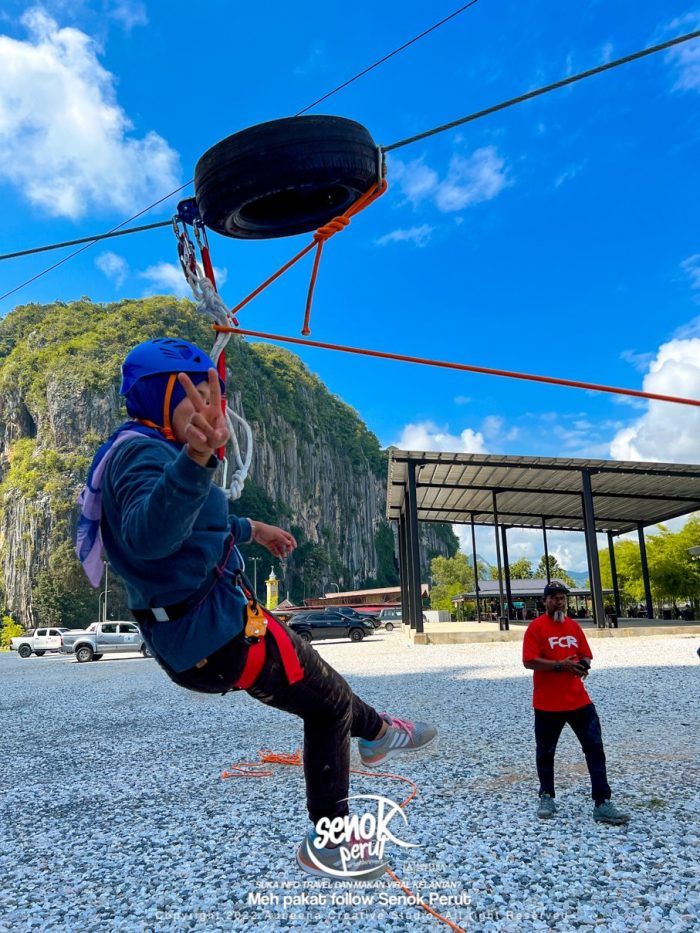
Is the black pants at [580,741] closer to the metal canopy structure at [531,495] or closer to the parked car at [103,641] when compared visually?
the metal canopy structure at [531,495]

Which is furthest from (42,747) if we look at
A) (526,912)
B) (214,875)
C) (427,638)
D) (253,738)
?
(427,638)

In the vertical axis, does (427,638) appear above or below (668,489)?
below

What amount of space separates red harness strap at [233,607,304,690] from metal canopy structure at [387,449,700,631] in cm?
1708

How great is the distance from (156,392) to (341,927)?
2491mm

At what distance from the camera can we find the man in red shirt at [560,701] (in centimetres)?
381

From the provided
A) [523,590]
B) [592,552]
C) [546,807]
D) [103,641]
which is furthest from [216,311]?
[523,590]

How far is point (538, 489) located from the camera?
24703mm

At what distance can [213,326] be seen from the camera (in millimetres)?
2357

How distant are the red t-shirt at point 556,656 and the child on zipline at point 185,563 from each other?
237cm

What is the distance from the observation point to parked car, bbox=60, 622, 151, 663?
2322 centimetres

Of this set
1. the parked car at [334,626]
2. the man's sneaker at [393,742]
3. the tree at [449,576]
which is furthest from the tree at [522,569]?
the man's sneaker at [393,742]

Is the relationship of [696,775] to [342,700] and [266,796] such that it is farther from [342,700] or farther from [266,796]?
[342,700]

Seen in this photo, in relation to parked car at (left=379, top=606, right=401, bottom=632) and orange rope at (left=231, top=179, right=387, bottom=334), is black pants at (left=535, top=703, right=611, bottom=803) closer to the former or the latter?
orange rope at (left=231, top=179, right=387, bottom=334)

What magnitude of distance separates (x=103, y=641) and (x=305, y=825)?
22121 mm
